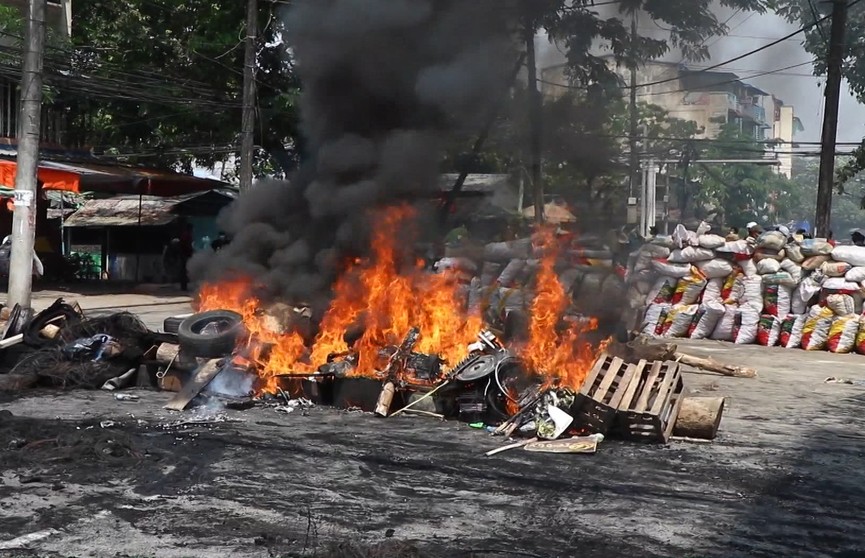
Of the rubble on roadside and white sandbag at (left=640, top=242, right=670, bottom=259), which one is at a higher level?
white sandbag at (left=640, top=242, right=670, bottom=259)

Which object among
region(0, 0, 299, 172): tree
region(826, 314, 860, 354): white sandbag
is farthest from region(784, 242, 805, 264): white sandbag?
region(0, 0, 299, 172): tree

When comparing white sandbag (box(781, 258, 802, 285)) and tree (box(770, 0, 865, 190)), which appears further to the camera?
tree (box(770, 0, 865, 190))

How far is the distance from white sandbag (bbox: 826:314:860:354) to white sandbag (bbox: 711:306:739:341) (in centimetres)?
163

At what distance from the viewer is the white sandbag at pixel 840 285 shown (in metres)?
13.5

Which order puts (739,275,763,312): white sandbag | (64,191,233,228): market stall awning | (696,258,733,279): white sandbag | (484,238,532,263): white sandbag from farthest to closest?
(64,191,233,228): market stall awning → (696,258,733,279): white sandbag → (739,275,763,312): white sandbag → (484,238,532,263): white sandbag

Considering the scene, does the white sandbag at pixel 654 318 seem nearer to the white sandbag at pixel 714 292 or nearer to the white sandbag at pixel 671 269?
the white sandbag at pixel 671 269

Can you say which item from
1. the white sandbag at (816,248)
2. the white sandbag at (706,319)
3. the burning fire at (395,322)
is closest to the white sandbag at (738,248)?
the white sandbag at (816,248)

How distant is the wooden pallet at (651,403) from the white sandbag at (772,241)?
7077 millimetres

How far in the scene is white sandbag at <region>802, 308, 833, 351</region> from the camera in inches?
538

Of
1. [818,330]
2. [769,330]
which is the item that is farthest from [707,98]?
[818,330]

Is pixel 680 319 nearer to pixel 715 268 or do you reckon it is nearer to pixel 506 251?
pixel 715 268

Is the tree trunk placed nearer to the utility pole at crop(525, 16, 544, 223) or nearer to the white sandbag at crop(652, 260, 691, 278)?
the utility pole at crop(525, 16, 544, 223)

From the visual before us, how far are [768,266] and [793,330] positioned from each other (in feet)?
3.51

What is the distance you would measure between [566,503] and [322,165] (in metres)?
6.57
